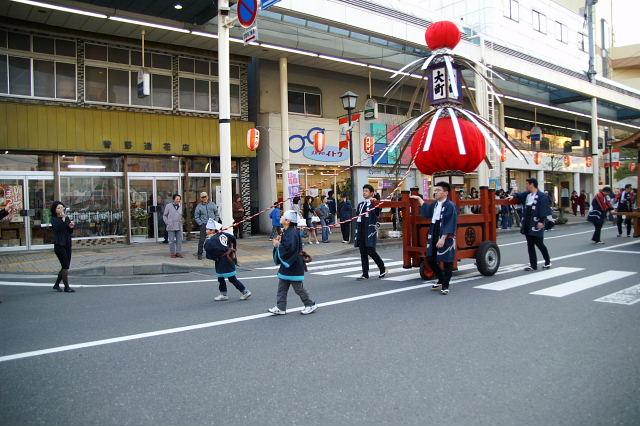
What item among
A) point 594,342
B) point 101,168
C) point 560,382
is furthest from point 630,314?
point 101,168

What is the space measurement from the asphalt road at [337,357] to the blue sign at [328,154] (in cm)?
1420

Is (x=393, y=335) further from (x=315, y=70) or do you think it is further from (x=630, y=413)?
(x=315, y=70)

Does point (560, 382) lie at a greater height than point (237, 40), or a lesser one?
lesser

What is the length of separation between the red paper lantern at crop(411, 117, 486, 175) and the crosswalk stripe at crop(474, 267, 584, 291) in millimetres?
2278

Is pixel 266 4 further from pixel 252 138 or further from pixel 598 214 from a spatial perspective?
pixel 598 214

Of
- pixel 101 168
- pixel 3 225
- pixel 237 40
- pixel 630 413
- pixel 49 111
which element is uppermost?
pixel 237 40

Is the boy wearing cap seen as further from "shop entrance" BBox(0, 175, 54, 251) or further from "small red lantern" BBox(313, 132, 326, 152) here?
"small red lantern" BBox(313, 132, 326, 152)

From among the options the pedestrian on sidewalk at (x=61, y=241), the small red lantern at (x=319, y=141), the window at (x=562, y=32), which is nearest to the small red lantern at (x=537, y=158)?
the window at (x=562, y=32)

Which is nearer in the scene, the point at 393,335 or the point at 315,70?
the point at 393,335

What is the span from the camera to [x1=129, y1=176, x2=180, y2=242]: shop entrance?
18.1m

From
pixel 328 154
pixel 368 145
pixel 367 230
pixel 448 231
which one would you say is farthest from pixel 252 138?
pixel 448 231

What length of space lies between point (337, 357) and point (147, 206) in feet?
49.3

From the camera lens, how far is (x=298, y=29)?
19250 millimetres

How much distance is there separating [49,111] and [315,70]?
1176 cm
